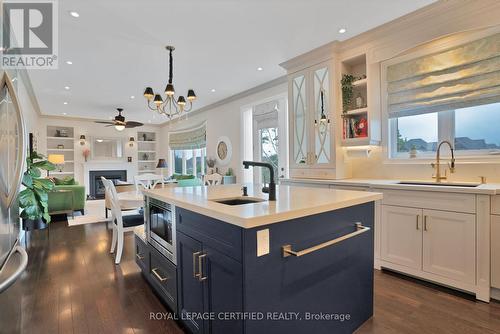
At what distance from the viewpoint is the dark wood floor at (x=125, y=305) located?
1.88 metres

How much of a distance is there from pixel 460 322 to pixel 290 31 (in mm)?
3181

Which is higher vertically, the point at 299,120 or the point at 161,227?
the point at 299,120

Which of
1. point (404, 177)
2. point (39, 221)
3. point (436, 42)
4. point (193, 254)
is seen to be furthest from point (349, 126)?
point (39, 221)

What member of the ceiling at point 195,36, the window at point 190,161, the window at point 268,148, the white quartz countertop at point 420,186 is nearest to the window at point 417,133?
the white quartz countertop at point 420,186

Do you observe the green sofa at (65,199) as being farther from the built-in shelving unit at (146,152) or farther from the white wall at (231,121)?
the built-in shelving unit at (146,152)

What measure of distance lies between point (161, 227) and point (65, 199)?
470cm

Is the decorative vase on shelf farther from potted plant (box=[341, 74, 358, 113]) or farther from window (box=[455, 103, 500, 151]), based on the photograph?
window (box=[455, 103, 500, 151])

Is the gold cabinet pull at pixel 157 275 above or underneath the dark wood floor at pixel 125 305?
above

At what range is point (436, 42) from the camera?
109 inches

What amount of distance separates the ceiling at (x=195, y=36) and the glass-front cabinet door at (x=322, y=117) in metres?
0.42

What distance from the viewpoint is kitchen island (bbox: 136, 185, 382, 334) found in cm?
122

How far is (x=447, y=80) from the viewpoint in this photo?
2.75 metres

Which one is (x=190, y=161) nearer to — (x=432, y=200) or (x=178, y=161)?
(x=178, y=161)

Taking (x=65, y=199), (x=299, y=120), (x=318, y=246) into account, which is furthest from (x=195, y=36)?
(x=65, y=199)
